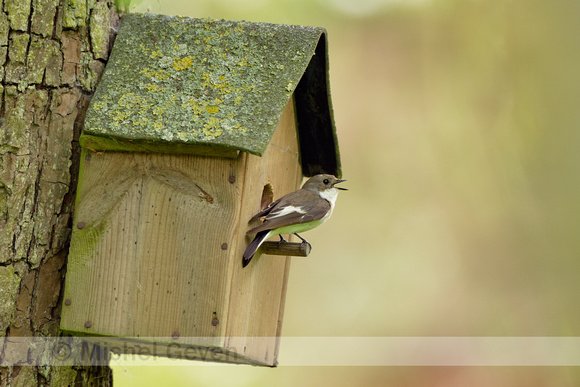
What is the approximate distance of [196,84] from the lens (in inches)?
128

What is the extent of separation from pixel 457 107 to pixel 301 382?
325 cm

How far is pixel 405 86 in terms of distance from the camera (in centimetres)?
751

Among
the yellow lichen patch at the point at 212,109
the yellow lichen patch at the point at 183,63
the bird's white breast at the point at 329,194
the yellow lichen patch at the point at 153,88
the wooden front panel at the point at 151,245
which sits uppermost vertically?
the yellow lichen patch at the point at 183,63

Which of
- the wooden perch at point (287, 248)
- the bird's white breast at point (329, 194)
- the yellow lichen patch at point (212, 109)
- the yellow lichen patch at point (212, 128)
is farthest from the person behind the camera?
the bird's white breast at point (329, 194)

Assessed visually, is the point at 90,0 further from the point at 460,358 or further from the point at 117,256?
the point at 460,358

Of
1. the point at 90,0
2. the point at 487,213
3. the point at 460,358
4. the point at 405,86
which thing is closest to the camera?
the point at 90,0

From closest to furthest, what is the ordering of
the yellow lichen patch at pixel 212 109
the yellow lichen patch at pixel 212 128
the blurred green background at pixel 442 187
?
the yellow lichen patch at pixel 212 128 → the yellow lichen patch at pixel 212 109 → the blurred green background at pixel 442 187

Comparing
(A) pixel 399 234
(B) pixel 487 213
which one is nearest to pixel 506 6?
(B) pixel 487 213

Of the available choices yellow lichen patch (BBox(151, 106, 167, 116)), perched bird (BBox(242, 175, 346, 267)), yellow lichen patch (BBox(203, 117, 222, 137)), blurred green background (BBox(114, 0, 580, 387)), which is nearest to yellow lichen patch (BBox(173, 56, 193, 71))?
yellow lichen patch (BBox(151, 106, 167, 116))

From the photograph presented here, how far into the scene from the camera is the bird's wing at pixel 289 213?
3.30 meters

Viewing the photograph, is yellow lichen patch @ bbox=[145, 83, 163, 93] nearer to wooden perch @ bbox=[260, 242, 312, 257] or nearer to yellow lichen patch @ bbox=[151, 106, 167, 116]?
yellow lichen patch @ bbox=[151, 106, 167, 116]

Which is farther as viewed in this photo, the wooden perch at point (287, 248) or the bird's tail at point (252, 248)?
the wooden perch at point (287, 248)

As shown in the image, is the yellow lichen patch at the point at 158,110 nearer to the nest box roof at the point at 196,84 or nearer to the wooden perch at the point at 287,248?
the nest box roof at the point at 196,84

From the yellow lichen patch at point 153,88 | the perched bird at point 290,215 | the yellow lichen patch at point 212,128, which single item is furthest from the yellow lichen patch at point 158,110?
the perched bird at point 290,215
